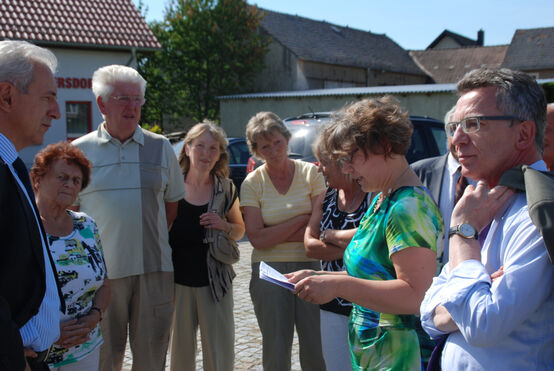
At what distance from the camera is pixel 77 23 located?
19.6 m

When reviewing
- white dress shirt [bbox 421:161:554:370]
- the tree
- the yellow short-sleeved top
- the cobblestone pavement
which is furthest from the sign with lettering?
white dress shirt [bbox 421:161:554:370]

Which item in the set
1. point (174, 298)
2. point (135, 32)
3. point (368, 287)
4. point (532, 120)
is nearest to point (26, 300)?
point (368, 287)

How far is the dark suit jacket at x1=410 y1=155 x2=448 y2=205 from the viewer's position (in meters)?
3.38

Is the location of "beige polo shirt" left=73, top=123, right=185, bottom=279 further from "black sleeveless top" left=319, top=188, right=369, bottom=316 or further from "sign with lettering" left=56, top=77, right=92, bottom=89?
"sign with lettering" left=56, top=77, right=92, bottom=89

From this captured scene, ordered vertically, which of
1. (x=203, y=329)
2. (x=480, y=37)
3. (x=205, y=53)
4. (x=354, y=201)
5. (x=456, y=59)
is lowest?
(x=203, y=329)

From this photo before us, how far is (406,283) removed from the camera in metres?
1.99

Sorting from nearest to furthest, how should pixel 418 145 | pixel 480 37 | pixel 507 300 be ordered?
pixel 507 300 < pixel 418 145 < pixel 480 37

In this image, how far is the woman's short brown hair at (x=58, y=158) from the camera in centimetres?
301

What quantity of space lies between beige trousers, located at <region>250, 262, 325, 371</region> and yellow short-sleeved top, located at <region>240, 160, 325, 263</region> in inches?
9.9

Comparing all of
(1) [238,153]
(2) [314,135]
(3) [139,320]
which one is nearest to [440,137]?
(2) [314,135]

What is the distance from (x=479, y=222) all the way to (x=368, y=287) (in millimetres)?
598

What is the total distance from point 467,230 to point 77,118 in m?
20.0

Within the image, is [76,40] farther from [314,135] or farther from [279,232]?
[279,232]

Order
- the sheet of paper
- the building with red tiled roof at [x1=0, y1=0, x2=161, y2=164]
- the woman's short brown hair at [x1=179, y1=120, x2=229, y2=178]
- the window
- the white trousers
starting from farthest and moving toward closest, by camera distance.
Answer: the window < the building with red tiled roof at [x1=0, y1=0, x2=161, y2=164] < the woman's short brown hair at [x1=179, y1=120, x2=229, y2=178] < the white trousers < the sheet of paper
